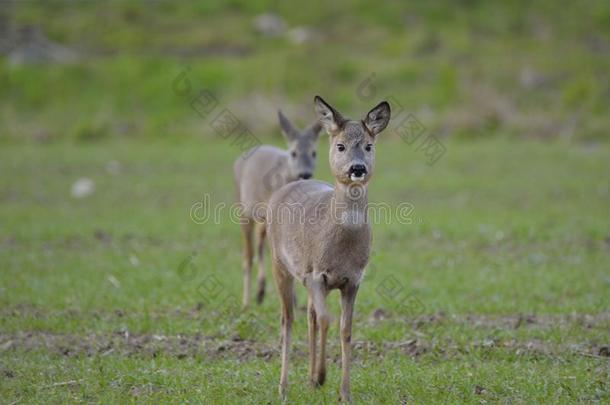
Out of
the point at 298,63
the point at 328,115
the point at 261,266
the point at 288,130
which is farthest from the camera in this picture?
the point at 298,63

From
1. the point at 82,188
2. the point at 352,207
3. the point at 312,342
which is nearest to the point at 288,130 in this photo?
the point at 352,207

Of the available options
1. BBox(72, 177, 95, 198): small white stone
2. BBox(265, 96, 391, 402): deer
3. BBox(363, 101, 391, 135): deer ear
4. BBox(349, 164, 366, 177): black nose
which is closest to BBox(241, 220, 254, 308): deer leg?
Answer: BBox(265, 96, 391, 402): deer

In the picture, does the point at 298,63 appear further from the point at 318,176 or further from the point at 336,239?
the point at 336,239

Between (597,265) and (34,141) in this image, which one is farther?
(34,141)

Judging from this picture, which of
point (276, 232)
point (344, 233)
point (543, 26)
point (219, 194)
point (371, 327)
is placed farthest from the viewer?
point (543, 26)

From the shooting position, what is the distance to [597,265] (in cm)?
1291

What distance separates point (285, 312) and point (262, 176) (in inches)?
166

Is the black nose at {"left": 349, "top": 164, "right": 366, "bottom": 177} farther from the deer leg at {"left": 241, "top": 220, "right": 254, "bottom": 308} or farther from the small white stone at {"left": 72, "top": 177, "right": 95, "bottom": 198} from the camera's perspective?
the small white stone at {"left": 72, "top": 177, "right": 95, "bottom": 198}

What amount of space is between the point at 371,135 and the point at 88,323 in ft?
14.5

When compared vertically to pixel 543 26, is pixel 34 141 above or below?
below

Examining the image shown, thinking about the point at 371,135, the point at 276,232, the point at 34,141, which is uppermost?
the point at 34,141

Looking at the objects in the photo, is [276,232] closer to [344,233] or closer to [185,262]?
[344,233]

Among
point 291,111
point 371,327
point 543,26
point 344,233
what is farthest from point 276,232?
point 543,26

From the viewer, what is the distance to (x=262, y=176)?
1191cm
